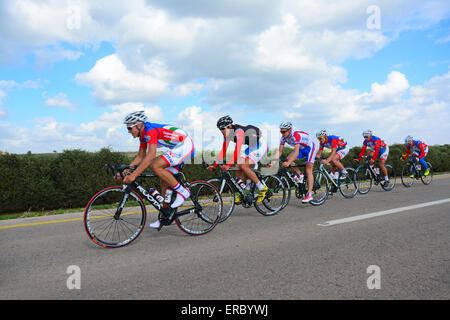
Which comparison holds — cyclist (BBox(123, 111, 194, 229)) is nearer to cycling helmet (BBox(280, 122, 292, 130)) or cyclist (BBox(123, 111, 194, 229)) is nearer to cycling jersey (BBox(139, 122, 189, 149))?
cycling jersey (BBox(139, 122, 189, 149))

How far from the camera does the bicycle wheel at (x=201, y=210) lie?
200 inches

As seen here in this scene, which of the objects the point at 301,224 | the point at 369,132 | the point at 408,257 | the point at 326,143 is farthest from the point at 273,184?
the point at 369,132

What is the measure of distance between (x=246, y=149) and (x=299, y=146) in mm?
1881

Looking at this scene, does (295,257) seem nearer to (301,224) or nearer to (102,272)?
(301,224)

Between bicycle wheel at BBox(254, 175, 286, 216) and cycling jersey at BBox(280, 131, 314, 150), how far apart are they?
1082 millimetres

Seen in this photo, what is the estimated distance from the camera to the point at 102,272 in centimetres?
347

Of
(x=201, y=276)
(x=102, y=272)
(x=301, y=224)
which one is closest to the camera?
(x=201, y=276)

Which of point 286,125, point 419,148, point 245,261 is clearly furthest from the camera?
point 419,148

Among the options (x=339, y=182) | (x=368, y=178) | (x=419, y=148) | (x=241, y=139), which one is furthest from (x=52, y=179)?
(x=419, y=148)

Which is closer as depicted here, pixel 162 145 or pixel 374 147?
pixel 162 145

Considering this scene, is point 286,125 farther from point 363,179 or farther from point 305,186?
point 363,179

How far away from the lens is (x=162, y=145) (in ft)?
16.0

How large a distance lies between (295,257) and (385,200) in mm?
5858
